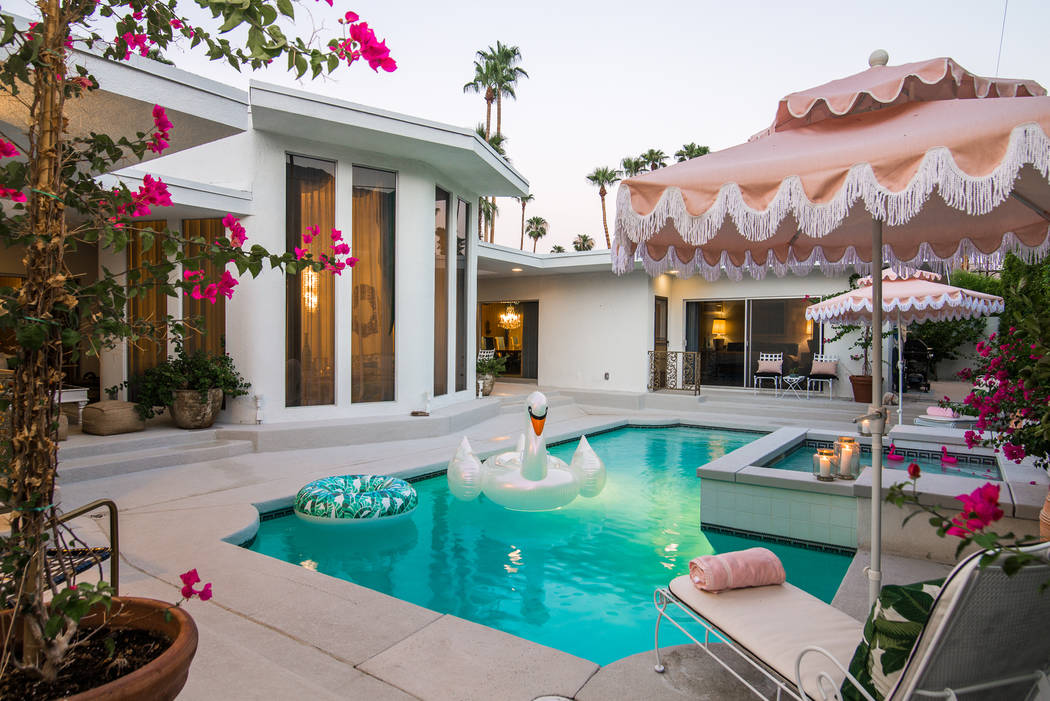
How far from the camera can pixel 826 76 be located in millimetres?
17438

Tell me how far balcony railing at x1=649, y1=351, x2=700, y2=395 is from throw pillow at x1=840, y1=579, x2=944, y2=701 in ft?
42.4

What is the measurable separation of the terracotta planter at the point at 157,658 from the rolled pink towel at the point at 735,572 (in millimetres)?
2046

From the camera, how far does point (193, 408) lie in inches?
305

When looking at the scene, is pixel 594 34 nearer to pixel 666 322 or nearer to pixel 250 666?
pixel 666 322

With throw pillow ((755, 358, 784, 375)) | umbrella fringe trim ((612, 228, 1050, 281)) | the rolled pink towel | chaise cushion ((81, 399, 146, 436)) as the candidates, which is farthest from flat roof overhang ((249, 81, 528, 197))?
throw pillow ((755, 358, 784, 375))

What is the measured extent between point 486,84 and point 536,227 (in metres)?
15.2

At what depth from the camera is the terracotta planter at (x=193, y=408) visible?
7.71m

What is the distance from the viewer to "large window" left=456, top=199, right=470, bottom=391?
1088cm

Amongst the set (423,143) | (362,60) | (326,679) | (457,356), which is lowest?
(326,679)

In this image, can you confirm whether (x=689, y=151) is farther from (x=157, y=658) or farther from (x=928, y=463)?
(x=157, y=658)

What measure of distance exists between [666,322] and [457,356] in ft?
22.5

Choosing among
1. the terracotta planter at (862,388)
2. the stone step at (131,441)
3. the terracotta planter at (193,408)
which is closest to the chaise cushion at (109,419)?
the stone step at (131,441)

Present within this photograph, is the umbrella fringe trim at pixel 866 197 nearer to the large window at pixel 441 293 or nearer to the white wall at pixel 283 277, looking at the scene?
the white wall at pixel 283 277

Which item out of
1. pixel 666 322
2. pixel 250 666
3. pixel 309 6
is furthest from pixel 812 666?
pixel 666 322
